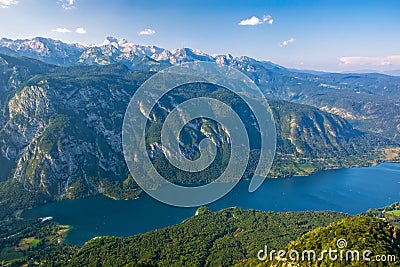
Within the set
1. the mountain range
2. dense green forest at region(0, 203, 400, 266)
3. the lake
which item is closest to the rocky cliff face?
the mountain range

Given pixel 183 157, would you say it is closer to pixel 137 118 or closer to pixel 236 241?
pixel 137 118

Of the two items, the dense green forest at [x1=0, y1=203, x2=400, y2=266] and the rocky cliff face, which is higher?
the rocky cliff face

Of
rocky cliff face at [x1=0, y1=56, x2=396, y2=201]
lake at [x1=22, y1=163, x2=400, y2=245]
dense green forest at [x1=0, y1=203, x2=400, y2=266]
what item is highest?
rocky cliff face at [x1=0, y1=56, x2=396, y2=201]

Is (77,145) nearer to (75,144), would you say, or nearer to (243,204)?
(75,144)


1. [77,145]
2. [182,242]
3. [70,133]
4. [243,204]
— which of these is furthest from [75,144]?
[182,242]

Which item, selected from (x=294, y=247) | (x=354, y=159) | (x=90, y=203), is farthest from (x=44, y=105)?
(x=354, y=159)

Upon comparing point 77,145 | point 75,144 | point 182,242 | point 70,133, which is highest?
point 70,133

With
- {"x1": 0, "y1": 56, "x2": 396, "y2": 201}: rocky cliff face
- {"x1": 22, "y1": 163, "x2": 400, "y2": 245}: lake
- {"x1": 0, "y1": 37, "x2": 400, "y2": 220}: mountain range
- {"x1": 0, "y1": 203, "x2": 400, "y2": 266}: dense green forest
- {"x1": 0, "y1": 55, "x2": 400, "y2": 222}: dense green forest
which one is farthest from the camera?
{"x1": 0, "y1": 56, "x2": 396, "y2": 201}: rocky cliff face

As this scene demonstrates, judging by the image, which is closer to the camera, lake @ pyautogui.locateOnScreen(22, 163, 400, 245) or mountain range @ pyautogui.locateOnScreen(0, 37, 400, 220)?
lake @ pyautogui.locateOnScreen(22, 163, 400, 245)

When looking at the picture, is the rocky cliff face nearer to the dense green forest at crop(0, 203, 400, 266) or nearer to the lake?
the lake

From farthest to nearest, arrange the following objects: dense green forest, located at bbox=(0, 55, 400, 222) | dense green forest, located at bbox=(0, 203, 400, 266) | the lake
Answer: dense green forest, located at bbox=(0, 55, 400, 222) < the lake < dense green forest, located at bbox=(0, 203, 400, 266)
